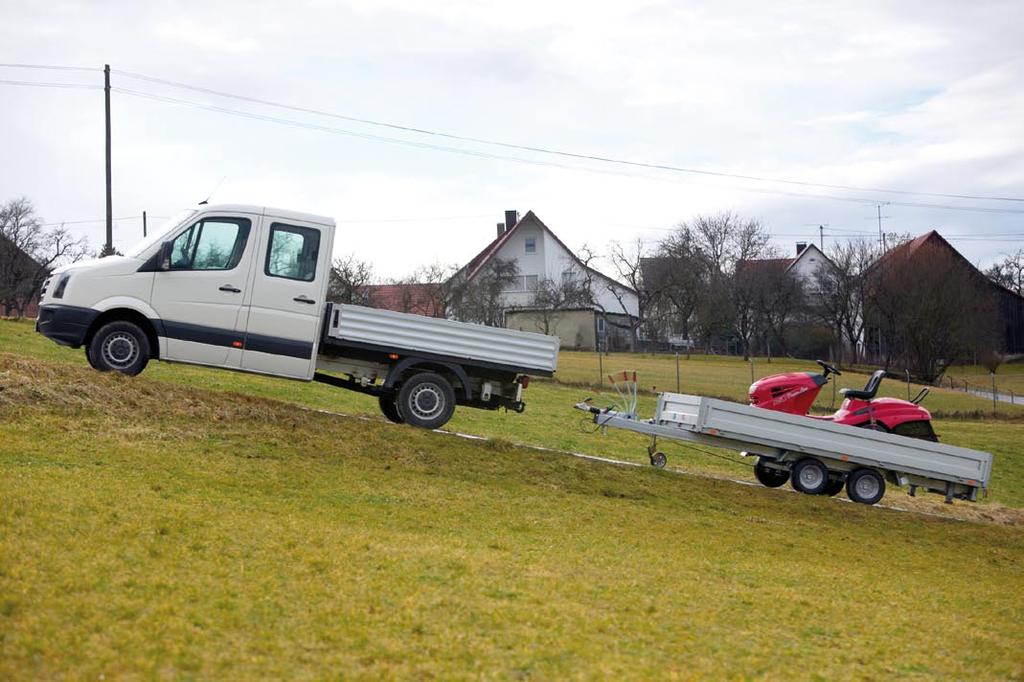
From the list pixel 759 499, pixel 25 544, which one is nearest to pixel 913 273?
pixel 759 499

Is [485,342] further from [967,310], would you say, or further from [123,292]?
[967,310]

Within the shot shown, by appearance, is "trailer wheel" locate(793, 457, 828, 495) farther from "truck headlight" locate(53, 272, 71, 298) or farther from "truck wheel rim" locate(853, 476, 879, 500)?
"truck headlight" locate(53, 272, 71, 298)

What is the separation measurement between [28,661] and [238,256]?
9523mm

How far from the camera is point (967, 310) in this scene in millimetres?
68438

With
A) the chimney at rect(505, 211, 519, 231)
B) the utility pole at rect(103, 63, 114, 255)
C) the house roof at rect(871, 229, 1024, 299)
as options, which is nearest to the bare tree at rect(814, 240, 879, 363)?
the house roof at rect(871, 229, 1024, 299)

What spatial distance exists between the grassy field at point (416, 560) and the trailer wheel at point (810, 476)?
1.06 feet

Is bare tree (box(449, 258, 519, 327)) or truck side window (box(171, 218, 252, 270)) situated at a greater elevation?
bare tree (box(449, 258, 519, 327))

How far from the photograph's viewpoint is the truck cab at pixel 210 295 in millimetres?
13852

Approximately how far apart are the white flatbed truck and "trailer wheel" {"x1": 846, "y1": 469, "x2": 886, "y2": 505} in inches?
223

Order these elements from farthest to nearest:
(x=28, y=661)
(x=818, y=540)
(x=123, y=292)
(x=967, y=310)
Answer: (x=967, y=310) → (x=123, y=292) → (x=818, y=540) → (x=28, y=661)

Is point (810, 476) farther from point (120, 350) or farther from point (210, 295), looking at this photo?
point (120, 350)

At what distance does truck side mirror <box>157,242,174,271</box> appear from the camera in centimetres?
1392

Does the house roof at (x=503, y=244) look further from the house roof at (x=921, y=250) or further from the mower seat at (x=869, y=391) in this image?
the mower seat at (x=869, y=391)

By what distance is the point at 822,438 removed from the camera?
49.0 ft
